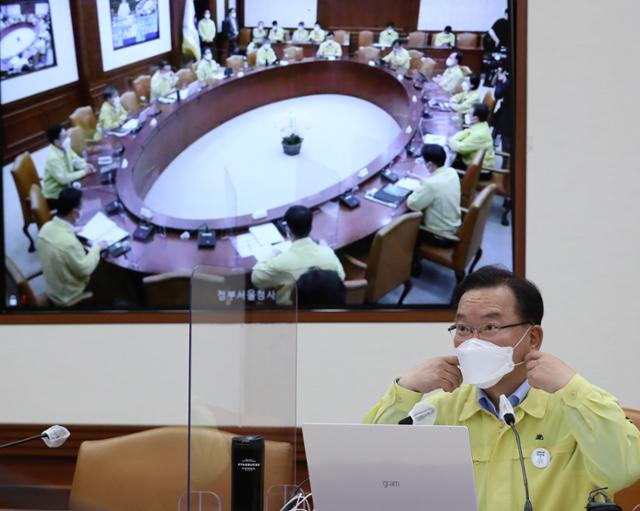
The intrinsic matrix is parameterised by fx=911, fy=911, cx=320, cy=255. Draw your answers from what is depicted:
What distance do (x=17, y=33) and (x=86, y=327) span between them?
1.36m

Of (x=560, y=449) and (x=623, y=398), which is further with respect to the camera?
(x=623, y=398)

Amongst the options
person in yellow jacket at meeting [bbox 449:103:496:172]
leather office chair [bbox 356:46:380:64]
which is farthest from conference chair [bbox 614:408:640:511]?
leather office chair [bbox 356:46:380:64]

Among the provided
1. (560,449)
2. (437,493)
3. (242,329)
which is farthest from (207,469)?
(560,449)

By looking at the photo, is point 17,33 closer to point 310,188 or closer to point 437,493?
point 310,188

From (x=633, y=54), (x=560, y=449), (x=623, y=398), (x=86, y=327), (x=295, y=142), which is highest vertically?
(x=633, y=54)

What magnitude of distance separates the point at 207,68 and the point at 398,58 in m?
0.85

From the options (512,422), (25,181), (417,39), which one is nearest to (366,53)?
(417,39)

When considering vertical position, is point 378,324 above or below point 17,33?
below

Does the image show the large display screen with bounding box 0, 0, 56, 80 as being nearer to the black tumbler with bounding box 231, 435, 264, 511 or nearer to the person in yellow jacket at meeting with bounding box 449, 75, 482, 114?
the person in yellow jacket at meeting with bounding box 449, 75, 482, 114

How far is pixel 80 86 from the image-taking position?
13.4 feet

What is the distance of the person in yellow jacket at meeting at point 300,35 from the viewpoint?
3.96 metres

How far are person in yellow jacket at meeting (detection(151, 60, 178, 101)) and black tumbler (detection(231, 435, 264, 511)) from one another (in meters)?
2.44

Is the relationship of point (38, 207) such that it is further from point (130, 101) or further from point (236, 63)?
point (236, 63)

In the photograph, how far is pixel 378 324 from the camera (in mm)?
3939
